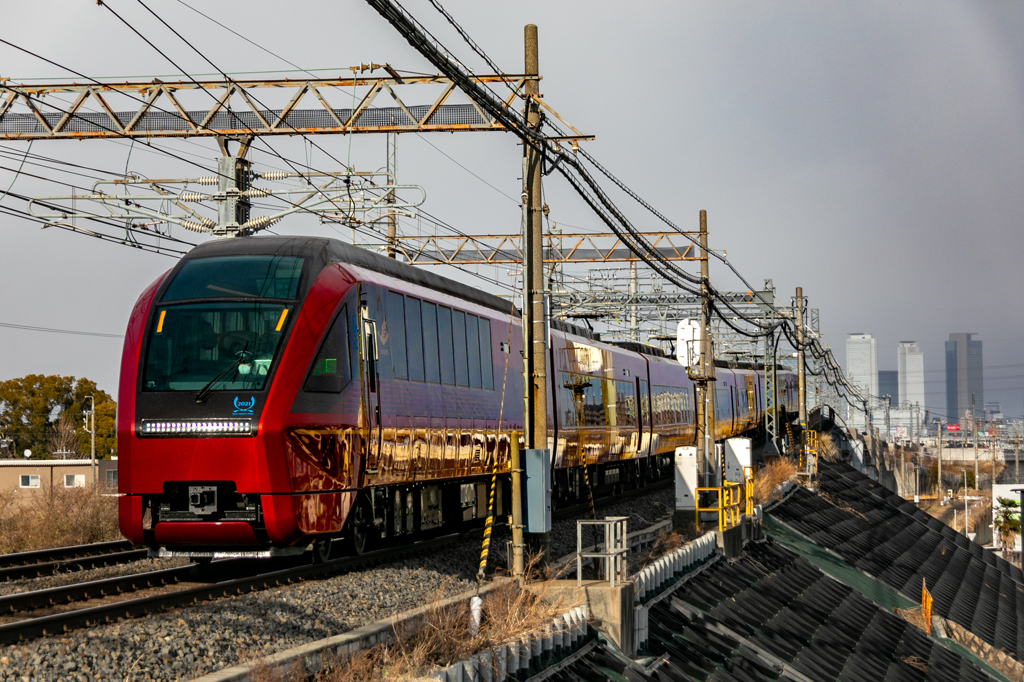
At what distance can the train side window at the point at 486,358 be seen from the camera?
1794cm

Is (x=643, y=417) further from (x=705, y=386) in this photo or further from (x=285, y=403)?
(x=285, y=403)

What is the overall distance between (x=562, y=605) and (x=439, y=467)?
11.8 ft

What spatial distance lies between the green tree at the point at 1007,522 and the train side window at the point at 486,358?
2902 inches

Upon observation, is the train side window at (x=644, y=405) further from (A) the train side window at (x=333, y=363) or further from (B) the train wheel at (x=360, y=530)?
(A) the train side window at (x=333, y=363)

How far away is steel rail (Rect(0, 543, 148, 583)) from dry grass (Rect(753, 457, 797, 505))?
1710 centimetres

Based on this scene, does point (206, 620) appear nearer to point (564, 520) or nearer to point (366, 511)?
point (366, 511)

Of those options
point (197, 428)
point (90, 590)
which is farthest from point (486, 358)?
point (90, 590)

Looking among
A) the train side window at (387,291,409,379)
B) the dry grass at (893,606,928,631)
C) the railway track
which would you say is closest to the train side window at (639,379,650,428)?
the dry grass at (893,606,928,631)

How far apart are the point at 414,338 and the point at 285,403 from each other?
3.50 metres

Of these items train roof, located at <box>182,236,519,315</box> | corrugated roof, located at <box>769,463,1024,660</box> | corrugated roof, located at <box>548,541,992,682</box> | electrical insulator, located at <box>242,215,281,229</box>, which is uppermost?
electrical insulator, located at <box>242,215,281,229</box>

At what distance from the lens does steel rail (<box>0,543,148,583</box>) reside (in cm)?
1252

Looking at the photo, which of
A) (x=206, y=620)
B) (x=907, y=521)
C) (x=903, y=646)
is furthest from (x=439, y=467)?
(x=907, y=521)

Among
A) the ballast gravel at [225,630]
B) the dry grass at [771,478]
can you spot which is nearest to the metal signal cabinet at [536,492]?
the ballast gravel at [225,630]

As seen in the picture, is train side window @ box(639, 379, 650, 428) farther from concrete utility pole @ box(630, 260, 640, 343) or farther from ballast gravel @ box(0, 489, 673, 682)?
ballast gravel @ box(0, 489, 673, 682)
